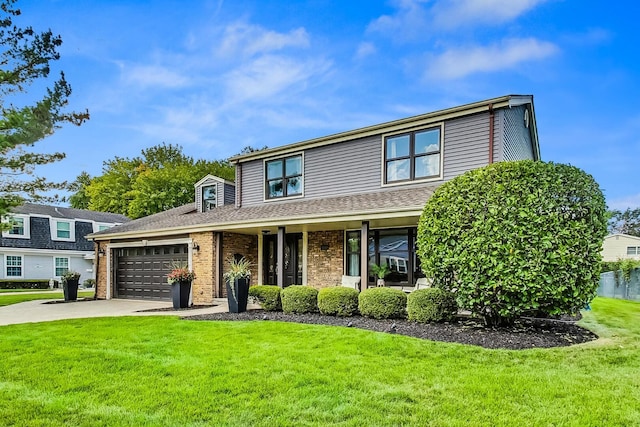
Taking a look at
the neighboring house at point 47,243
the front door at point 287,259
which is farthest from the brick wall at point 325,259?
the neighboring house at point 47,243

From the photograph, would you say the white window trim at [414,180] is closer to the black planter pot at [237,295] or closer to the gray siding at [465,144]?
the gray siding at [465,144]

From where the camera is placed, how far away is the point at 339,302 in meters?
9.45

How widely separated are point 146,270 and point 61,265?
17330mm

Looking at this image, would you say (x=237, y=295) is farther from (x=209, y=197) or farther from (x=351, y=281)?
(x=209, y=197)

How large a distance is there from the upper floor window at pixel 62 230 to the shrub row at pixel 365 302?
24.0 metres

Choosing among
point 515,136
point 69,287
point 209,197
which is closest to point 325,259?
point 515,136

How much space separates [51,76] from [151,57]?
8.08m

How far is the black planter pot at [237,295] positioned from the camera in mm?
10430

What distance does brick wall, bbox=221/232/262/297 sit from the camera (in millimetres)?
13766

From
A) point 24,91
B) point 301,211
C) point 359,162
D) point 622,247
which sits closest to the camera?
point 24,91

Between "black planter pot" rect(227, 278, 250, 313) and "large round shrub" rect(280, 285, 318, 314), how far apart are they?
1198mm

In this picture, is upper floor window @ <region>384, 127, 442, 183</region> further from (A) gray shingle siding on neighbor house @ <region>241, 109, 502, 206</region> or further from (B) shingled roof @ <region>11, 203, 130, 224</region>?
(B) shingled roof @ <region>11, 203, 130, 224</region>

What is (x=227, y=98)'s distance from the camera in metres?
16.6

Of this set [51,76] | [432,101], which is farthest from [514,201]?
[432,101]
